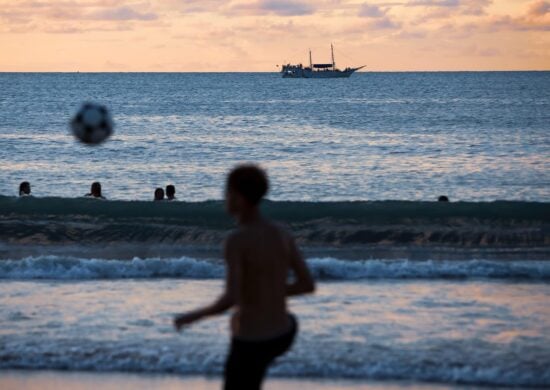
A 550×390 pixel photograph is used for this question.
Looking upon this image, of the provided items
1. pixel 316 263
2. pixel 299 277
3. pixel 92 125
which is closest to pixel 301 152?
pixel 316 263

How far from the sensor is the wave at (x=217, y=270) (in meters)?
13.8

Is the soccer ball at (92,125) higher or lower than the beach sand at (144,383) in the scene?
higher

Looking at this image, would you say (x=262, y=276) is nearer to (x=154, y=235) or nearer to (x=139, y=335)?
(x=139, y=335)

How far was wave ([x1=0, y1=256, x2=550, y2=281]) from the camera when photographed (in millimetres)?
13812

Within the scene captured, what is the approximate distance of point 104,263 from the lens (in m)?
14.3

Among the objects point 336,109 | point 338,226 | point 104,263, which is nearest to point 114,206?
point 338,226

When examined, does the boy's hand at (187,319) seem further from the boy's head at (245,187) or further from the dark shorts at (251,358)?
the boy's head at (245,187)

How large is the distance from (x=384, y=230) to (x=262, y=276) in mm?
12432

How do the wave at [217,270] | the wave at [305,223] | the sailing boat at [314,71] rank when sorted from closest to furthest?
the wave at [217,270] < the wave at [305,223] < the sailing boat at [314,71]

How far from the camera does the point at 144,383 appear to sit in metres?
8.89

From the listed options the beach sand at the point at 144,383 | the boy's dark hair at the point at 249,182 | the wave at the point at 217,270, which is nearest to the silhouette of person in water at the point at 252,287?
the boy's dark hair at the point at 249,182

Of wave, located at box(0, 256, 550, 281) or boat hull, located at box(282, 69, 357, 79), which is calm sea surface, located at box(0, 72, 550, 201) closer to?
wave, located at box(0, 256, 550, 281)

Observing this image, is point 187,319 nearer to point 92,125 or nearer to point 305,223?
point 92,125

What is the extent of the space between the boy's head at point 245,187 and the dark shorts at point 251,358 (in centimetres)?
68
